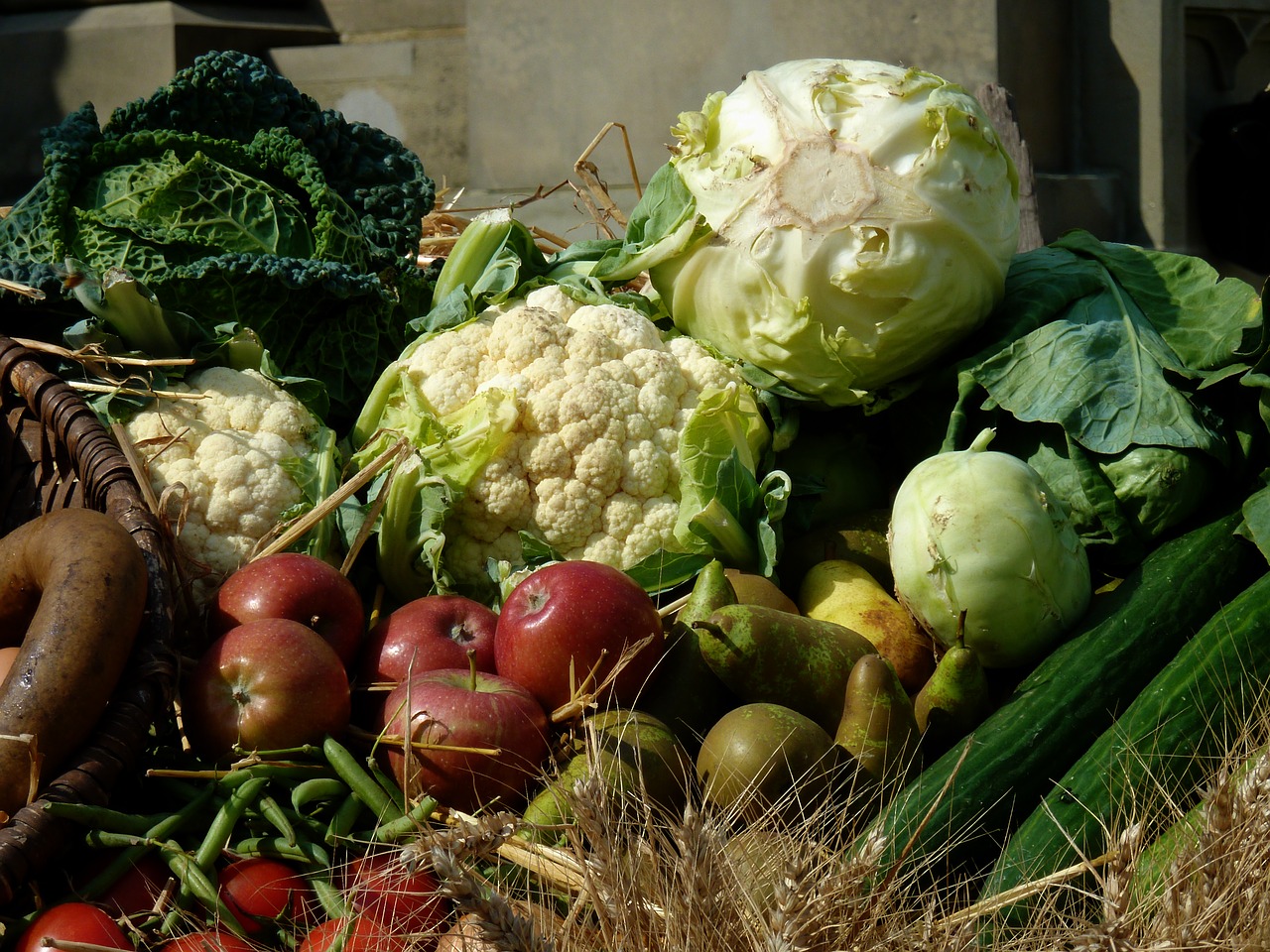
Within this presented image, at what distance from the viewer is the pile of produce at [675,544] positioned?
43.8 inches

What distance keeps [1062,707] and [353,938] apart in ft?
2.76

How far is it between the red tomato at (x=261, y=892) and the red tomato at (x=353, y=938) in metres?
0.05

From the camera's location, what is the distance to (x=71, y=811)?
1108mm

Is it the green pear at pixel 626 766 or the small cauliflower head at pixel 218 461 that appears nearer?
the green pear at pixel 626 766

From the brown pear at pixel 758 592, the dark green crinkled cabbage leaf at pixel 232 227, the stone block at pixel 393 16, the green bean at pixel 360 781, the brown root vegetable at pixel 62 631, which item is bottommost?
the green bean at pixel 360 781

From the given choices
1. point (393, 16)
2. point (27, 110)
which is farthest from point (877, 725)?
point (27, 110)

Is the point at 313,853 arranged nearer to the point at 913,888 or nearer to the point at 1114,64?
the point at 913,888

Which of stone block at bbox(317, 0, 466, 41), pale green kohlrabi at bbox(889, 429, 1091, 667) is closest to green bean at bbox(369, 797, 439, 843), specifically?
pale green kohlrabi at bbox(889, 429, 1091, 667)

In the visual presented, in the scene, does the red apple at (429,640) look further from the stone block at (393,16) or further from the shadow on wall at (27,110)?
the shadow on wall at (27,110)

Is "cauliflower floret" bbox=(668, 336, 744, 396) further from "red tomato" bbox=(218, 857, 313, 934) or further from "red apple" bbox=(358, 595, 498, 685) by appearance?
"red tomato" bbox=(218, 857, 313, 934)

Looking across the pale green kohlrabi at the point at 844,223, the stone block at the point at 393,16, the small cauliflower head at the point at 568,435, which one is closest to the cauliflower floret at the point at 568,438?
the small cauliflower head at the point at 568,435

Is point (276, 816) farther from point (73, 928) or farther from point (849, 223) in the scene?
point (849, 223)

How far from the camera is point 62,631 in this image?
1176mm

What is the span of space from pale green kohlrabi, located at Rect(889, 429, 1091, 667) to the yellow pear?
1.6 inches
